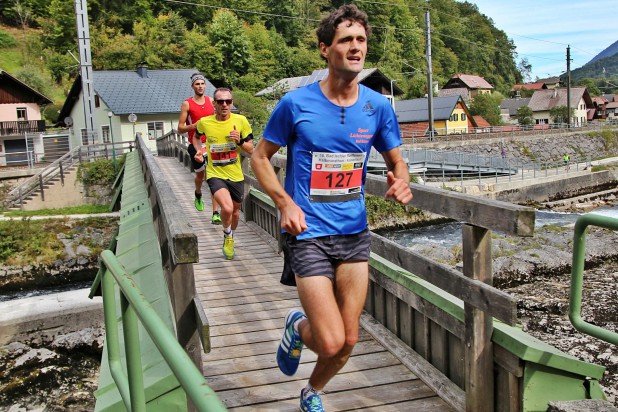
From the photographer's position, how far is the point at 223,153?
752 centimetres

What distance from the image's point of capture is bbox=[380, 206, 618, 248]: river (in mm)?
27656

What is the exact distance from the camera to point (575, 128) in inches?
2650

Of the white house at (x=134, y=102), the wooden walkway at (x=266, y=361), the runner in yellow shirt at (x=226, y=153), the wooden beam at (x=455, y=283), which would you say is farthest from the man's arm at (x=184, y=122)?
the white house at (x=134, y=102)

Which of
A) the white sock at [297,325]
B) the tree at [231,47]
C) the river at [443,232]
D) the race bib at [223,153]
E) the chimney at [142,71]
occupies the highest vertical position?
the tree at [231,47]

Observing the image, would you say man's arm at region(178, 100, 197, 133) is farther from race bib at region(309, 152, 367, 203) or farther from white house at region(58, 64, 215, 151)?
white house at region(58, 64, 215, 151)

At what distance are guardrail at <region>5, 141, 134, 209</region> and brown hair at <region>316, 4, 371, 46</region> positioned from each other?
108ft

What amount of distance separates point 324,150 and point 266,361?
78.7 inches

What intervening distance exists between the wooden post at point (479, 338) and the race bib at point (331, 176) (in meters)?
0.72

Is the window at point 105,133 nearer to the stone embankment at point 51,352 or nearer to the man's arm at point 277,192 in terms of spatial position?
the stone embankment at point 51,352

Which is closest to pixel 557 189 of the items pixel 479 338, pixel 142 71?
pixel 142 71

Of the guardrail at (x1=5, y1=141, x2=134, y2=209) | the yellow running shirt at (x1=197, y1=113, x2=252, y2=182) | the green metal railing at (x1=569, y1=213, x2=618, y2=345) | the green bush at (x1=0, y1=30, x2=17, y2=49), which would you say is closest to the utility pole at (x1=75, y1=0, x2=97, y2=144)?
the guardrail at (x1=5, y1=141, x2=134, y2=209)

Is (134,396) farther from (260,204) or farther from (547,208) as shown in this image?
(547,208)

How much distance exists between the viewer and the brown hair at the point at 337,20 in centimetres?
310

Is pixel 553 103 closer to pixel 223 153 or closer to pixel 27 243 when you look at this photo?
pixel 27 243
